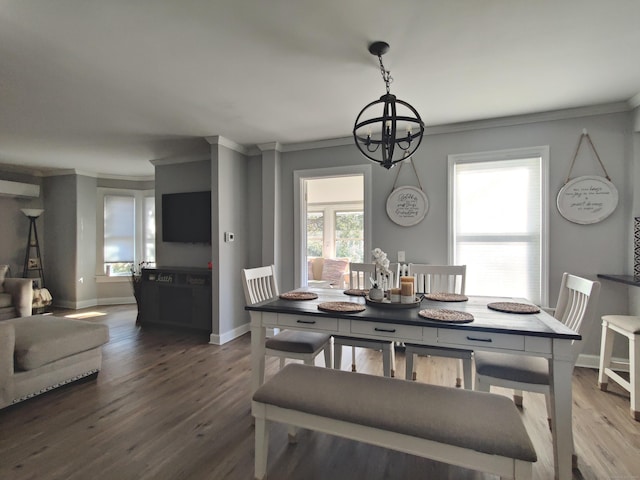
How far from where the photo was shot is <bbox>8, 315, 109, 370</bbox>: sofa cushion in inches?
94.2

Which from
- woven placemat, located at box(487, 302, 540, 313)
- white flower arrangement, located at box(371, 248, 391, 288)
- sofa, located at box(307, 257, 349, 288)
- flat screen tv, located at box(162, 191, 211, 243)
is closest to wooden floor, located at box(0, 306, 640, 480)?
woven placemat, located at box(487, 302, 540, 313)

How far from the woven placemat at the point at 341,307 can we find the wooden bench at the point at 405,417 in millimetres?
369

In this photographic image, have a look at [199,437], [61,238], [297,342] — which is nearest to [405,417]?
[297,342]

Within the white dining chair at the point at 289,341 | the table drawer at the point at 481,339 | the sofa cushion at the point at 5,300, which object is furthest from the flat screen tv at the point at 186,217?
the table drawer at the point at 481,339

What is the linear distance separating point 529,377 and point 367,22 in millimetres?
2167

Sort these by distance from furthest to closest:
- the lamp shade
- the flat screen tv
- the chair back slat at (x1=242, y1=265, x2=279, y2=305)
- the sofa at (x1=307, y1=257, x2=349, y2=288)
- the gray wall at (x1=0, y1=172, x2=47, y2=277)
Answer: the sofa at (x1=307, y1=257, x2=349, y2=288) < the lamp shade < the gray wall at (x1=0, y1=172, x2=47, y2=277) < the flat screen tv < the chair back slat at (x1=242, y1=265, x2=279, y2=305)

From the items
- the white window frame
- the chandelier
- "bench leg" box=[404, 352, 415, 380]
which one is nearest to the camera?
the chandelier

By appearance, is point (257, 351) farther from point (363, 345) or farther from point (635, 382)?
point (635, 382)

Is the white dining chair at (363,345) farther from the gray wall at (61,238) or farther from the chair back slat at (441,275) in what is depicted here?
the gray wall at (61,238)

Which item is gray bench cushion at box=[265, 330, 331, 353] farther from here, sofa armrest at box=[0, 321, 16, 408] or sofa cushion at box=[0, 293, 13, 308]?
sofa cushion at box=[0, 293, 13, 308]

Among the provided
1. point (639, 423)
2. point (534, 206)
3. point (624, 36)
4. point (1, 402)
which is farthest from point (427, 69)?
point (1, 402)

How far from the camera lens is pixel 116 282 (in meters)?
6.21

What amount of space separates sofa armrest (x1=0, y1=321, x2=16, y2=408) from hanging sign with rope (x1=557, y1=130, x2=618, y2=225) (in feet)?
15.3

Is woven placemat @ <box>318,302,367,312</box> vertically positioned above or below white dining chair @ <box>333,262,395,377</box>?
above
